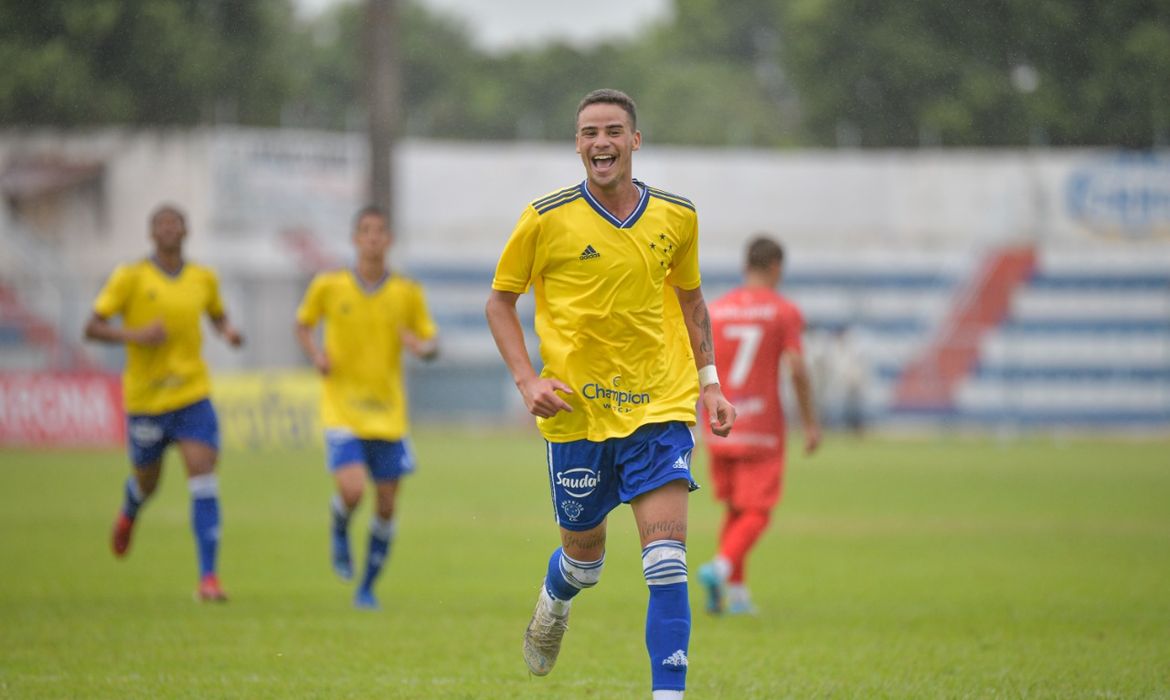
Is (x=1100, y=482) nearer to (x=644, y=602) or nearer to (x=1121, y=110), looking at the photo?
(x=644, y=602)

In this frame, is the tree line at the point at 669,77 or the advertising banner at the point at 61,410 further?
the tree line at the point at 669,77

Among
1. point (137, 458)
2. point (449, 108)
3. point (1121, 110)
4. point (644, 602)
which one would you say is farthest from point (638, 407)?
point (449, 108)

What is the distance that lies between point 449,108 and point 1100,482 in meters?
47.0

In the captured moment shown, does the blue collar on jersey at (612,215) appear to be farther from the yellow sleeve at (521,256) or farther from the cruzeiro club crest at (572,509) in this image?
the cruzeiro club crest at (572,509)

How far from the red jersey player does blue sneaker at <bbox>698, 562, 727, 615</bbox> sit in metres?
0.02

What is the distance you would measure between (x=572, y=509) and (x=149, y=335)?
515cm

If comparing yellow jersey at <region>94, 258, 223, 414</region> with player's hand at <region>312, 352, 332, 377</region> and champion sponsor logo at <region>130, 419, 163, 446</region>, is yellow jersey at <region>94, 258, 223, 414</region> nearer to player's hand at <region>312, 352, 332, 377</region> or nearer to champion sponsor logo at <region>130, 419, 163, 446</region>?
champion sponsor logo at <region>130, 419, 163, 446</region>

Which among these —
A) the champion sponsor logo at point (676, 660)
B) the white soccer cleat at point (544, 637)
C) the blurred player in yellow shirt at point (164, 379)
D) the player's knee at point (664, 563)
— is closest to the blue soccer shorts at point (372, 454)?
the blurred player in yellow shirt at point (164, 379)

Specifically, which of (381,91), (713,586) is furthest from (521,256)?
(381,91)

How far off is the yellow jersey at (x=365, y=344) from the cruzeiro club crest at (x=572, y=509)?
4283 mm

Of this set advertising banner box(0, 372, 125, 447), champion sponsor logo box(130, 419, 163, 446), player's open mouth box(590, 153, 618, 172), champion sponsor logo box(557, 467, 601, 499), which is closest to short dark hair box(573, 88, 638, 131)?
player's open mouth box(590, 153, 618, 172)

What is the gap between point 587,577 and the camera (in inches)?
288

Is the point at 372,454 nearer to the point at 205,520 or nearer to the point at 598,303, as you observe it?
the point at 205,520

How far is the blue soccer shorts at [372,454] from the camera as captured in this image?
11.2 metres
